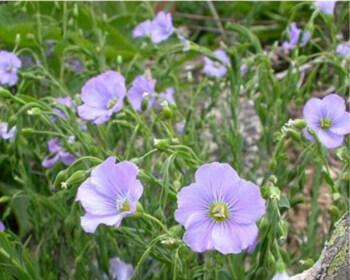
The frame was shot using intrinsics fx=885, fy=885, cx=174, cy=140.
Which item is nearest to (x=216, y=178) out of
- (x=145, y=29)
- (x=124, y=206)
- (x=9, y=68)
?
(x=124, y=206)

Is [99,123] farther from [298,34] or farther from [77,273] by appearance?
[298,34]

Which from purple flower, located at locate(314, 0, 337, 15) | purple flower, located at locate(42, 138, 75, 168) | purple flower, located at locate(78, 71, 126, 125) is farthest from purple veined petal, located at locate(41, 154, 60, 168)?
purple flower, located at locate(314, 0, 337, 15)

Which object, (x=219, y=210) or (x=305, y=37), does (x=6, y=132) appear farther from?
(x=305, y=37)

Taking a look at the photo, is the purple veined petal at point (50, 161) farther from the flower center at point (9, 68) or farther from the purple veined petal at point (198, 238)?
the purple veined petal at point (198, 238)

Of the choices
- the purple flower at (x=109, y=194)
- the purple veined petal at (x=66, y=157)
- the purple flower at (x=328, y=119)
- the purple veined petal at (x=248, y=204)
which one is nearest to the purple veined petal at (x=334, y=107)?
the purple flower at (x=328, y=119)

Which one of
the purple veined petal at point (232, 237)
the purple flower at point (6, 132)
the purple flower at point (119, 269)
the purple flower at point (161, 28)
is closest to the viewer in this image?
the purple veined petal at point (232, 237)

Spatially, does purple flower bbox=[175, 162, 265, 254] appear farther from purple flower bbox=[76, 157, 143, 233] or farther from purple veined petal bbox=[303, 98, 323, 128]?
purple veined petal bbox=[303, 98, 323, 128]

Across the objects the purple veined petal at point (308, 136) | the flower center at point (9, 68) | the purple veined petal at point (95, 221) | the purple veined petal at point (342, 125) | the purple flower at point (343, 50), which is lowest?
the purple veined petal at point (95, 221)
